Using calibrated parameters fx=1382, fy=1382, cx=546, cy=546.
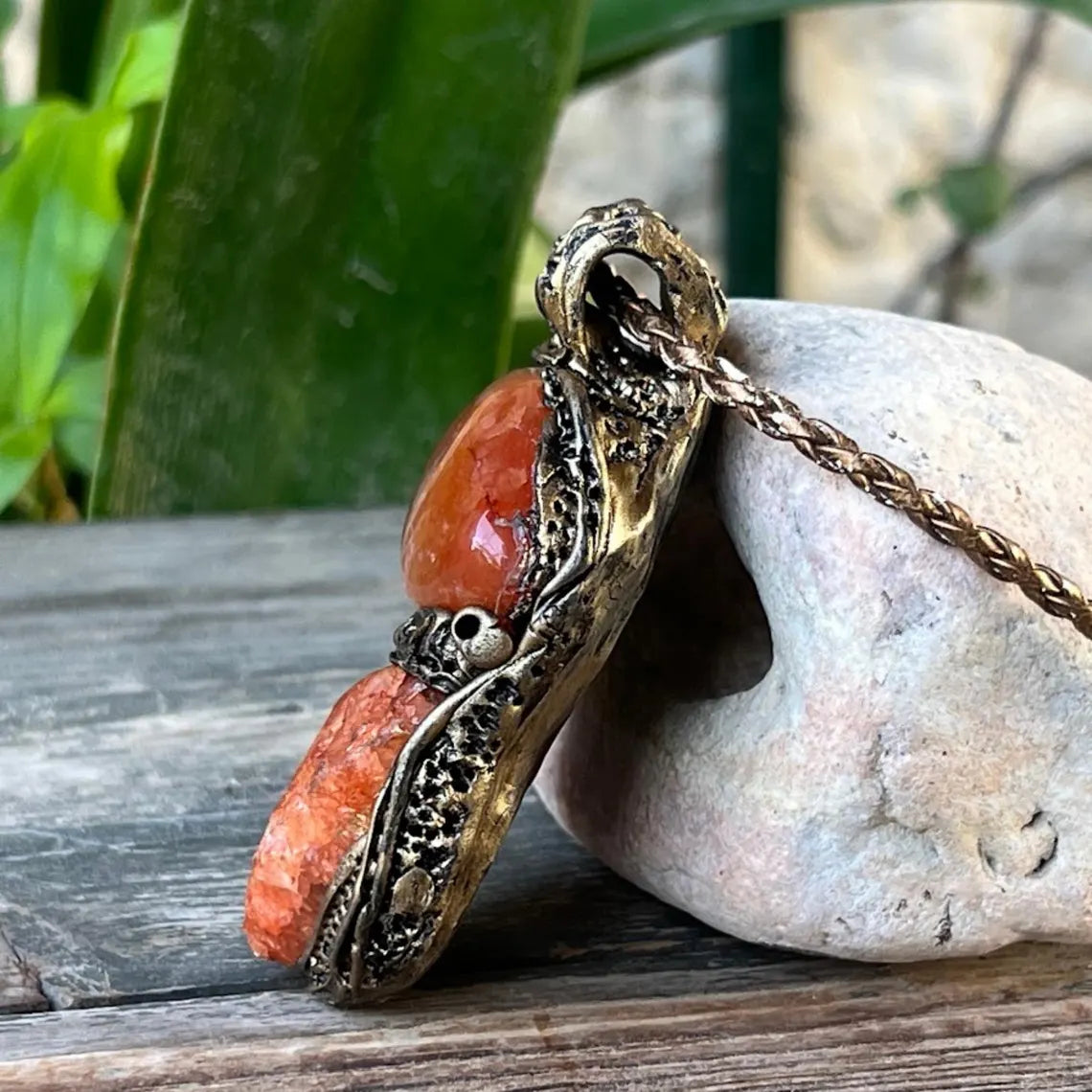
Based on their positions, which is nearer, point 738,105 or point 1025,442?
point 1025,442

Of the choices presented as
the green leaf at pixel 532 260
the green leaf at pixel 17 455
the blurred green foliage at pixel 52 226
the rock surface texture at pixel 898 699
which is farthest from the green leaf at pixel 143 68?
the rock surface texture at pixel 898 699

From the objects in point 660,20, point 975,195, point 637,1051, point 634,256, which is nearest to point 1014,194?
point 975,195

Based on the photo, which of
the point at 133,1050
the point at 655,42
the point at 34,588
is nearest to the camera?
the point at 133,1050

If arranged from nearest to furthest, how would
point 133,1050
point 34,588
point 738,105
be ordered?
1. point 133,1050
2. point 34,588
3. point 738,105

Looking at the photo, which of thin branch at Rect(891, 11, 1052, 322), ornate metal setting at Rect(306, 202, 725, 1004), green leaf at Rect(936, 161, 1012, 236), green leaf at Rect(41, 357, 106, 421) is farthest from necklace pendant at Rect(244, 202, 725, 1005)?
thin branch at Rect(891, 11, 1052, 322)

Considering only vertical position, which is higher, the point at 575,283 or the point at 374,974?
the point at 575,283

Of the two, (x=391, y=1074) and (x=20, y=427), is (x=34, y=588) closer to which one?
(x=20, y=427)

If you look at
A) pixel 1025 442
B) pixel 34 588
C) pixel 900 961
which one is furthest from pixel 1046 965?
pixel 34 588
